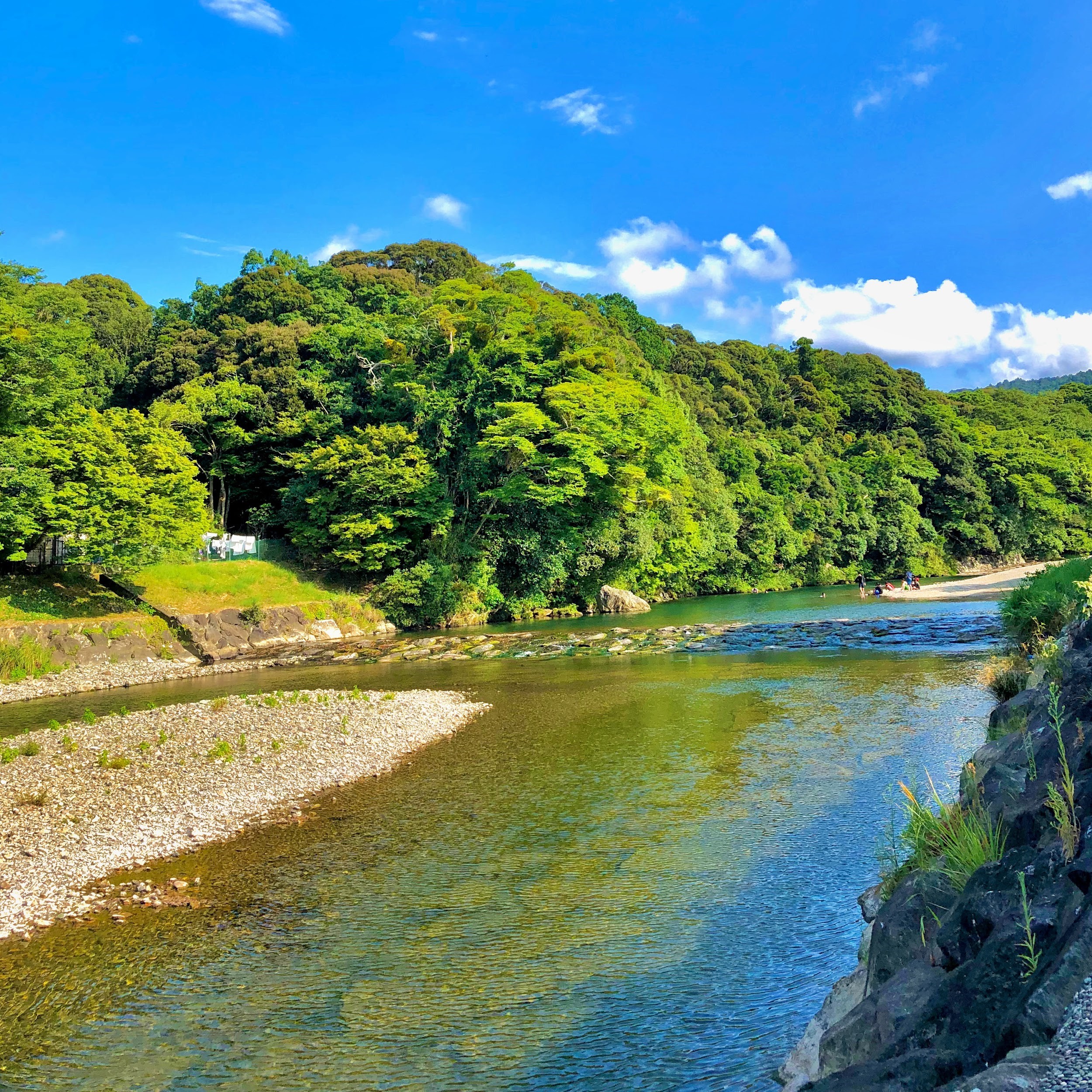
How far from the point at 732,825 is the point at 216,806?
8.12 metres

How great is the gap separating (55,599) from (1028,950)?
34569mm

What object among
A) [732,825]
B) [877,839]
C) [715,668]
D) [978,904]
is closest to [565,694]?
[715,668]

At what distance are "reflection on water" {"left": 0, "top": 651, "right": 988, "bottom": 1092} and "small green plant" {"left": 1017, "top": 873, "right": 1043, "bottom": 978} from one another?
3043 mm

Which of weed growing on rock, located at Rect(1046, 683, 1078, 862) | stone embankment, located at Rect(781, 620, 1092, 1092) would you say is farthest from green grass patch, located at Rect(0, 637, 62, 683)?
weed growing on rock, located at Rect(1046, 683, 1078, 862)

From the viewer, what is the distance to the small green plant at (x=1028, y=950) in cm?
322

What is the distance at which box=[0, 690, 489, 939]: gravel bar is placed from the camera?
1009 cm

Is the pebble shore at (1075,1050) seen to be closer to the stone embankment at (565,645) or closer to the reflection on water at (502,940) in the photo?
the reflection on water at (502,940)

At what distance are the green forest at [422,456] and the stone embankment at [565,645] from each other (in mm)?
6356

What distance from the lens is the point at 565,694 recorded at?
21.4 m

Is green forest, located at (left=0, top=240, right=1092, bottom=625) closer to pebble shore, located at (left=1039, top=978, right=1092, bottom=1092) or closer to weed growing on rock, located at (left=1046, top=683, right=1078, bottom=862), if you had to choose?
weed growing on rock, located at (left=1046, top=683, right=1078, bottom=862)

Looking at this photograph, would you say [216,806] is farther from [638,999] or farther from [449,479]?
[449,479]

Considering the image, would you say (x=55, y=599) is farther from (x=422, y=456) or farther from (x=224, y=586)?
(x=422, y=456)

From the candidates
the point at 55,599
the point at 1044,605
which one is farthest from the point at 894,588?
the point at 55,599

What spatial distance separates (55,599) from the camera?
99.2 feet
